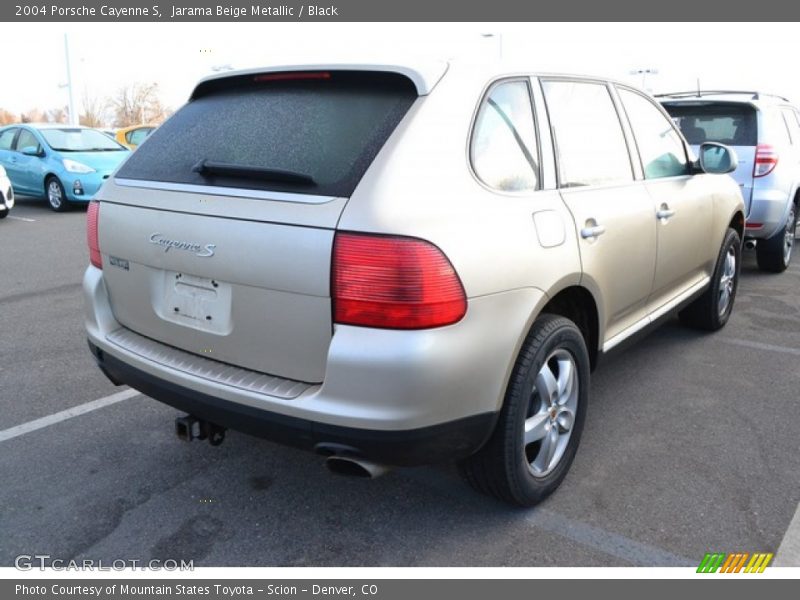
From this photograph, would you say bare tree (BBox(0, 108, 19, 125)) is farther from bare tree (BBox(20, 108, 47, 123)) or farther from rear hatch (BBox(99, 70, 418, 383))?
rear hatch (BBox(99, 70, 418, 383))

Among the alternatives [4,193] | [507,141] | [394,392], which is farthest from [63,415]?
[4,193]

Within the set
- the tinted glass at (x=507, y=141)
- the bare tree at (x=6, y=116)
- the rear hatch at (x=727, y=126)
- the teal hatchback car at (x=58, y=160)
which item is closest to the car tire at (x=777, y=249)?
the rear hatch at (x=727, y=126)

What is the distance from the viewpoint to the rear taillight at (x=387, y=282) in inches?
86.5

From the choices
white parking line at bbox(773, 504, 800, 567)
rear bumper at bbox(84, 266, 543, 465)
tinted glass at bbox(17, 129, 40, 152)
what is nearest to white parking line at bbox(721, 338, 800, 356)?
white parking line at bbox(773, 504, 800, 567)

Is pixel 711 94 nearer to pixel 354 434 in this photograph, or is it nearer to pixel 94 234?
pixel 94 234

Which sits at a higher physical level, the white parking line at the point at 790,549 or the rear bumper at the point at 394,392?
the rear bumper at the point at 394,392

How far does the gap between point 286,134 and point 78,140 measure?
38.8 ft

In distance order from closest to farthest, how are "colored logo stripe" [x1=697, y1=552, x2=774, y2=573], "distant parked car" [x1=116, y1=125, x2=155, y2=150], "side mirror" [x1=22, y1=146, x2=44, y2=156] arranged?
1. "colored logo stripe" [x1=697, y1=552, x2=774, y2=573]
2. "side mirror" [x1=22, y1=146, x2=44, y2=156]
3. "distant parked car" [x1=116, y1=125, x2=155, y2=150]

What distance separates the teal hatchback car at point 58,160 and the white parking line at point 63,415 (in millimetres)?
8820

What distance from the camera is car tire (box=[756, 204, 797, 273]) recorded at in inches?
280

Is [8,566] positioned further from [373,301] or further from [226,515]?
[373,301]

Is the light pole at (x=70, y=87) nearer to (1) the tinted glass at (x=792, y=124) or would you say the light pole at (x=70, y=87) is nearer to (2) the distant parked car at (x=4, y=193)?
(2) the distant parked car at (x=4, y=193)

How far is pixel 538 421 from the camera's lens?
9.23 ft

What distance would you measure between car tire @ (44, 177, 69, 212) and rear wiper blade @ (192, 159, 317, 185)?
1073 cm
